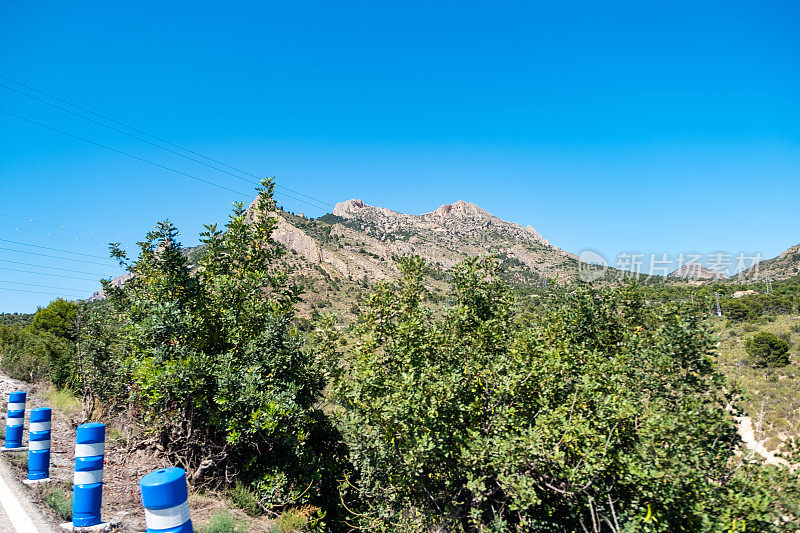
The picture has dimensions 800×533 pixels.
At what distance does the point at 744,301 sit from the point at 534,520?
6719cm

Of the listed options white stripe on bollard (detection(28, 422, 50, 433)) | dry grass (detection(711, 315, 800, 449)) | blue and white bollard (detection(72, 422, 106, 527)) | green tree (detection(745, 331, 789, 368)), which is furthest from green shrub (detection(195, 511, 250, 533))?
green tree (detection(745, 331, 789, 368))

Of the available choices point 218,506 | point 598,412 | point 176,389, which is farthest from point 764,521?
point 176,389

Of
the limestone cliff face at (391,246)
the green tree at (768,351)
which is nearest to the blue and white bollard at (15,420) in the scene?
the green tree at (768,351)

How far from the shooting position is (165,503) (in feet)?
11.1

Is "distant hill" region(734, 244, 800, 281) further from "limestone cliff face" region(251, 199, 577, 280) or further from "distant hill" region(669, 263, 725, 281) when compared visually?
"limestone cliff face" region(251, 199, 577, 280)

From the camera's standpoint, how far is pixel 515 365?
7.53 m

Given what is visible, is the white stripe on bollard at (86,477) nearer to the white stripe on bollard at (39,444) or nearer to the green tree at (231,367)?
the white stripe on bollard at (39,444)

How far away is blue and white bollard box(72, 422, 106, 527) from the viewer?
4699 millimetres

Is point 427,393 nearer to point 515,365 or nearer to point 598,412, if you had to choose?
point 515,365

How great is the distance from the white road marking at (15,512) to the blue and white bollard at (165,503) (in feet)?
7.95

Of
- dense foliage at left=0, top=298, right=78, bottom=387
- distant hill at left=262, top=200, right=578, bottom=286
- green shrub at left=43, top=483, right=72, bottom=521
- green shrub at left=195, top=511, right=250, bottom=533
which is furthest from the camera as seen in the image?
distant hill at left=262, top=200, right=578, bottom=286

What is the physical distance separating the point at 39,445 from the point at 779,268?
440ft

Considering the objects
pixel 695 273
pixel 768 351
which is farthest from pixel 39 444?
pixel 695 273

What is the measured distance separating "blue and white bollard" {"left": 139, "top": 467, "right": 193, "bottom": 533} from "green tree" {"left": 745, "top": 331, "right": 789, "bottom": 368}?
1827 inches
